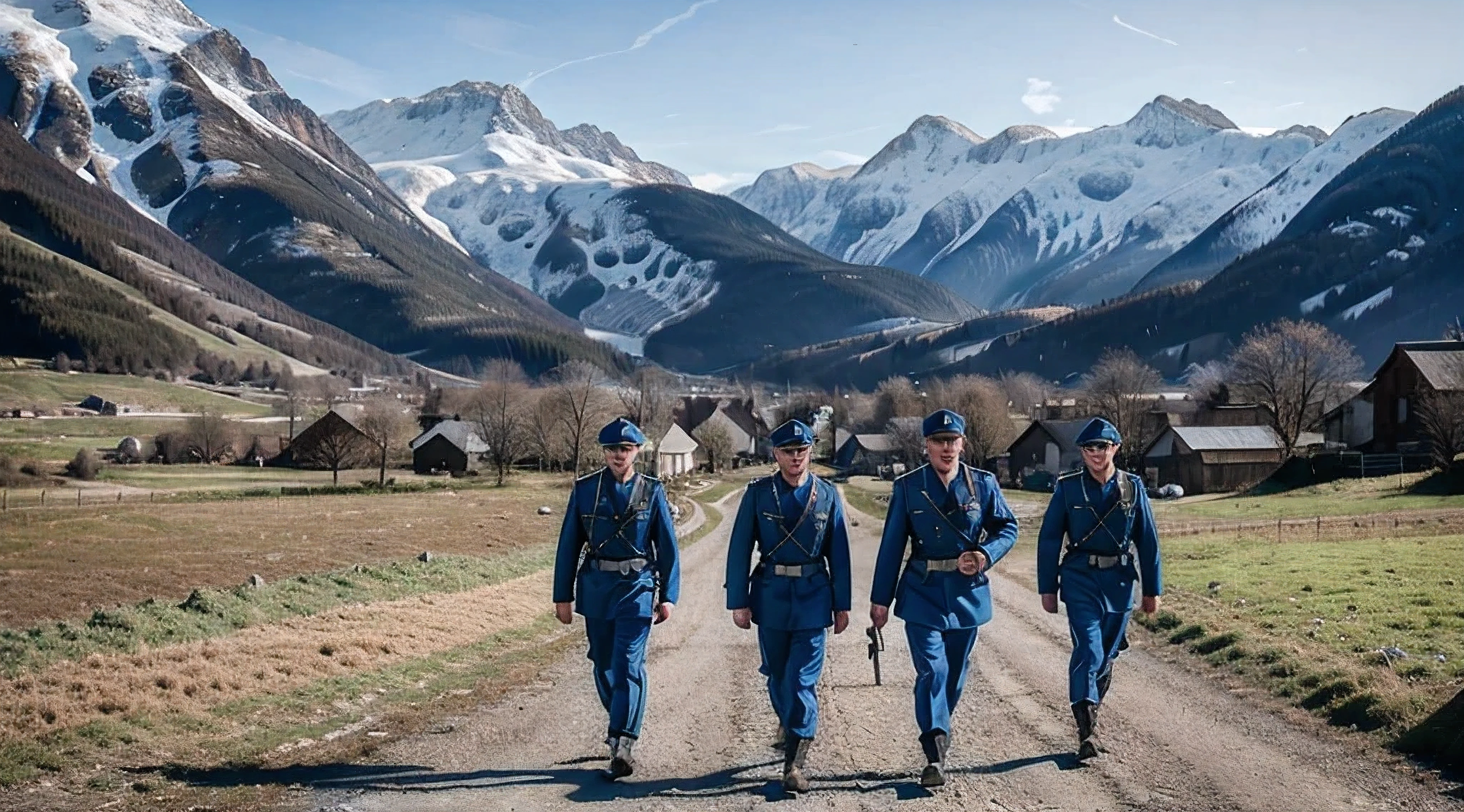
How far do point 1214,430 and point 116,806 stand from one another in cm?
8142

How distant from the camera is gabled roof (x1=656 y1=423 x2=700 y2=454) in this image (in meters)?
111

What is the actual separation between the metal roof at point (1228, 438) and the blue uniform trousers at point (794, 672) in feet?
244

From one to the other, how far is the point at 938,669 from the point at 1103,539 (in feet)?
7.62

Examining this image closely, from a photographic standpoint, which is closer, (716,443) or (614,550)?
(614,550)

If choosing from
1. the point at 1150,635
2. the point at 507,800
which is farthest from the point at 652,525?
the point at 1150,635

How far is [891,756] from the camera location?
1130cm

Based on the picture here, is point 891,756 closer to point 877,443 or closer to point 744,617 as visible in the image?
point 744,617

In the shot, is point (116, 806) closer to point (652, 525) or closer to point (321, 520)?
point (652, 525)

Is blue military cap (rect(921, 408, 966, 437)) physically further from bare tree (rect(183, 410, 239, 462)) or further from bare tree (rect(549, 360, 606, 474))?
bare tree (rect(183, 410, 239, 462))

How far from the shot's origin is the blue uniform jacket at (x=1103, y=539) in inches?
460

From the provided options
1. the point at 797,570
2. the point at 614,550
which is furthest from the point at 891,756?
the point at 614,550

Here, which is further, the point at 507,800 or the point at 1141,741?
the point at 1141,741

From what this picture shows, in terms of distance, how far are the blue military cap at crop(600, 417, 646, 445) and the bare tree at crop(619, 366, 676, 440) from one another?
283 ft

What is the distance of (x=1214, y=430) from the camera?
8125 cm
